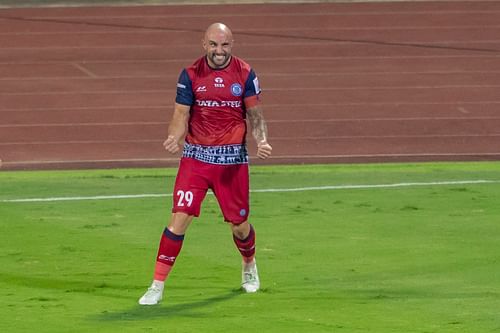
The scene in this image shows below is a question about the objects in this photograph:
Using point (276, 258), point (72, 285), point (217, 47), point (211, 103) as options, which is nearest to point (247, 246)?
point (211, 103)

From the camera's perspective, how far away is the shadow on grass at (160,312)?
9.67 m

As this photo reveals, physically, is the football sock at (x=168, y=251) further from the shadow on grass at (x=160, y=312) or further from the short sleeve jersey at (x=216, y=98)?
the short sleeve jersey at (x=216, y=98)

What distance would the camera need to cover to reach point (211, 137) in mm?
10328

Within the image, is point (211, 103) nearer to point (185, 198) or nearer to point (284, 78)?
point (185, 198)

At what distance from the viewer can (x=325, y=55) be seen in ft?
91.1

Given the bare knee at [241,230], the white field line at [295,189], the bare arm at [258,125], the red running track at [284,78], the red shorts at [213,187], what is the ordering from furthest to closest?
1. the red running track at [284,78]
2. the white field line at [295,189]
3. the bare knee at [241,230]
4. the bare arm at [258,125]
5. the red shorts at [213,187]

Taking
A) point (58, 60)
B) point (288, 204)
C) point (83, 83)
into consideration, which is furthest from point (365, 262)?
point (58, 60)

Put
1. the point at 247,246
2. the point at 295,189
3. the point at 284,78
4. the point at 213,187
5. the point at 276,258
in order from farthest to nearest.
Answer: the point at 284,78 < the point at 295,189 < the point at 276,258 < the point at 247,246 < the point at 213,187

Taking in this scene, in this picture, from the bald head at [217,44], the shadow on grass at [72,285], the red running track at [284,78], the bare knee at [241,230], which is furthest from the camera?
the red running track at [284,78]

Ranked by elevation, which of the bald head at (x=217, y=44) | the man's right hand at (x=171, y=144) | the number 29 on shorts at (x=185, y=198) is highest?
the bald head at (x=217, y=44)

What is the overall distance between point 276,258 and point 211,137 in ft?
8.39

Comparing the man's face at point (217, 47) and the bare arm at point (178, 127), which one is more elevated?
the man's face at point (217, 47)

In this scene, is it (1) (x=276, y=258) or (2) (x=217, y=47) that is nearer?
(2) (x=217, y=47)

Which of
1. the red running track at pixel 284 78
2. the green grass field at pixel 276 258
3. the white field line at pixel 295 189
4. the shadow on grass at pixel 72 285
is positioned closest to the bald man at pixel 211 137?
the green grass field at pixel 276 258
